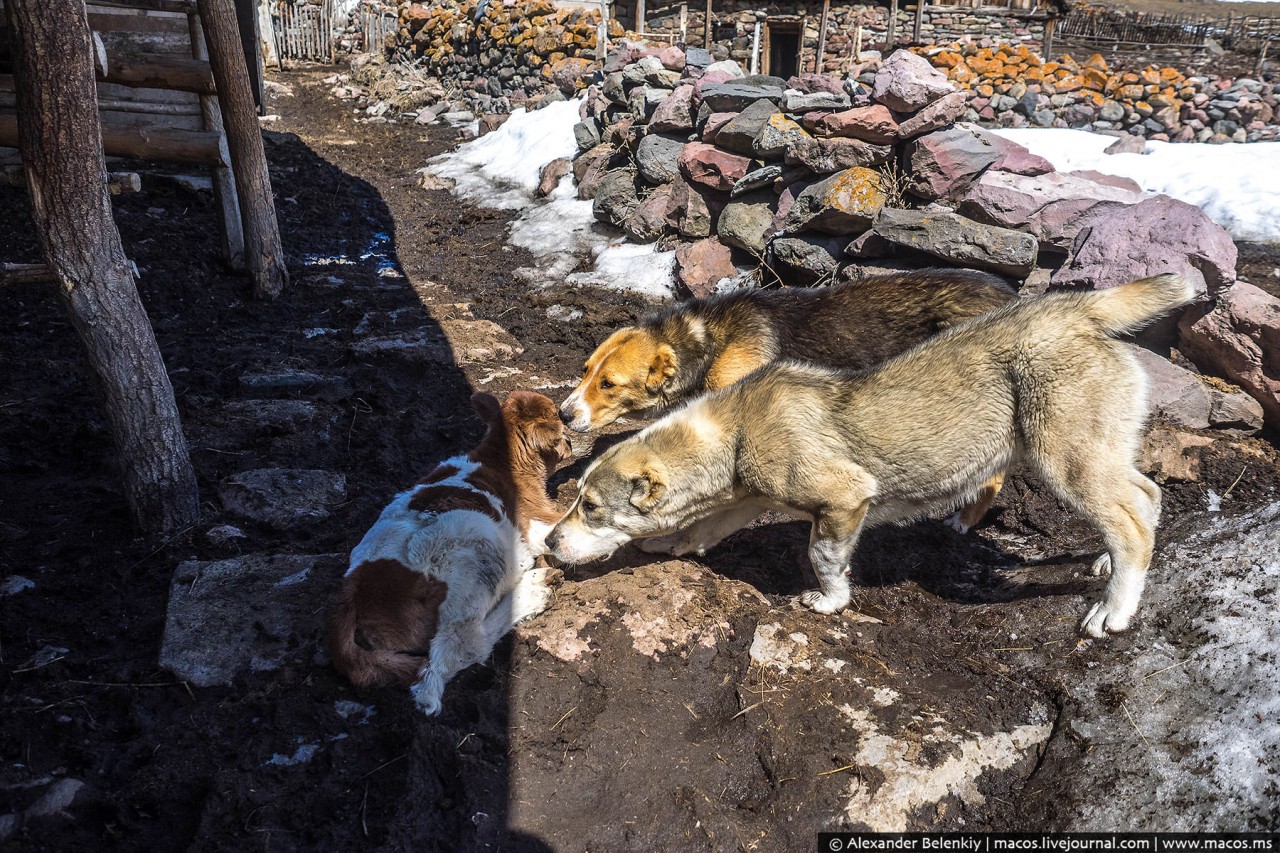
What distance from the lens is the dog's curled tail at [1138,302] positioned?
3.83m

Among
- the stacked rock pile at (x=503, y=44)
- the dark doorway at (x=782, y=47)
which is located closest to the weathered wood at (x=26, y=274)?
the stacked rock pile at (x=503, y=44)

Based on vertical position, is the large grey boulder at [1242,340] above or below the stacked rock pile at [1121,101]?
below

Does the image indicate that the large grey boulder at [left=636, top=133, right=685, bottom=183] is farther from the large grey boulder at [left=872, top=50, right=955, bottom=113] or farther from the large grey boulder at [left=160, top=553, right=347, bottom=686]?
the large grey boulder at [left=160, top=553, right=347, bottom=686]

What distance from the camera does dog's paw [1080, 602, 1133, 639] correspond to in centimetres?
383

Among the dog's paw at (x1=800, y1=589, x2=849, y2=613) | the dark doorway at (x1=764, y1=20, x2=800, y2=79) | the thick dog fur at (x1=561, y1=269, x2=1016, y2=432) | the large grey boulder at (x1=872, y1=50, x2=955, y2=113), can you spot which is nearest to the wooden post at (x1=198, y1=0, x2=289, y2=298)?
the thick dog fur at (x1=561, y1=269, x2=1016, y2=432)

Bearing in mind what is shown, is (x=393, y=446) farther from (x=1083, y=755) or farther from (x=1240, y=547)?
(x=1240, y=547)

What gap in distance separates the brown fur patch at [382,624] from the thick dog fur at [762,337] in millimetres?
1947

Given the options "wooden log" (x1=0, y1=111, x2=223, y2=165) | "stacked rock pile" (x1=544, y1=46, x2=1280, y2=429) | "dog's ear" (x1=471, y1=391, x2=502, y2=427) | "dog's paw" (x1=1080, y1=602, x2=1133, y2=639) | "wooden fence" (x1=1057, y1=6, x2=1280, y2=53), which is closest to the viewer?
"dog's paw" (x1=1080, y1=602, x2=1133, y2=639)

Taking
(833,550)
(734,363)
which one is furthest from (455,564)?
(734,363)

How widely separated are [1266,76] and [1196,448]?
21091 mm

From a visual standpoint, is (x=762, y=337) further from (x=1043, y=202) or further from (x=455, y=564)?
(x=1043, y=202)

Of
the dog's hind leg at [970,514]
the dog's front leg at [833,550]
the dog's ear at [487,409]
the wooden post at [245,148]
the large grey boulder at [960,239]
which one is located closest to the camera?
the dog's front leg at [833,550]

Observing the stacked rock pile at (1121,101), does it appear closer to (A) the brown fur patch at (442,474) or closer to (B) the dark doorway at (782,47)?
(B) the dark doorway at (782,47)

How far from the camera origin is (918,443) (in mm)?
4117
